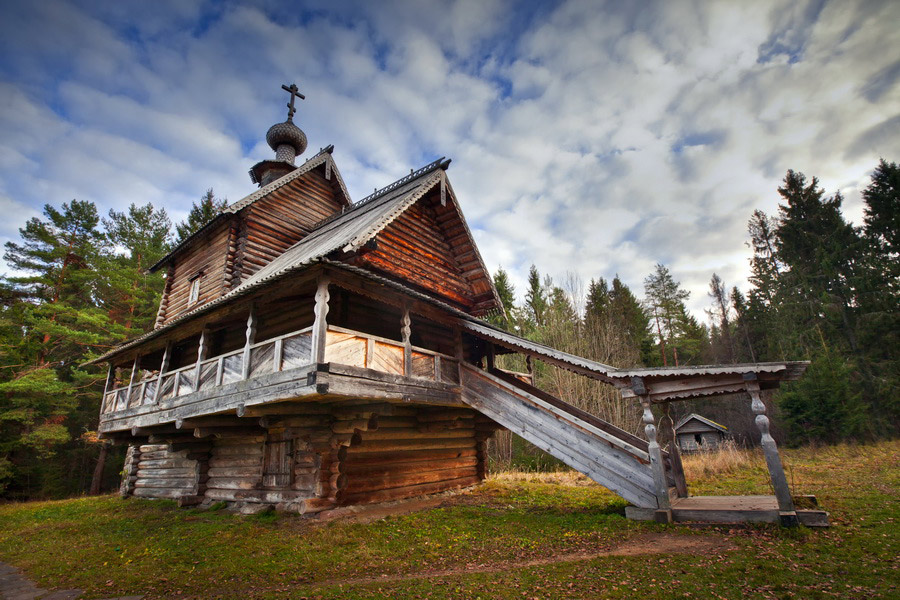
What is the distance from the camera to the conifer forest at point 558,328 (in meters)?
22.9

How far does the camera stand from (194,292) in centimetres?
1800

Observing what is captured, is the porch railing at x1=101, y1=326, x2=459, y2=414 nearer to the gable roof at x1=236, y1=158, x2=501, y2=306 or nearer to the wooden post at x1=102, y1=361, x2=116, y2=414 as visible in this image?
the gable roof at x1=236, y1=158, x2=501, y2=306

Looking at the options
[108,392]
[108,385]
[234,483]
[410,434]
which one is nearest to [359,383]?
[410,434]

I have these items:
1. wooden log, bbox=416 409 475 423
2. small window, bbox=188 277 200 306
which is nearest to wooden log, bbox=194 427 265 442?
wooden log, bbox=416 409 475 423

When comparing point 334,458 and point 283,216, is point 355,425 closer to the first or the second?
point 334,458

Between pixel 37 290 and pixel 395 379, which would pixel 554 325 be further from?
pixel 37 290

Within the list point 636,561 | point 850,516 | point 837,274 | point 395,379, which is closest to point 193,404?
point 395,379

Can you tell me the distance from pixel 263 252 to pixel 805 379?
3109 centimetres

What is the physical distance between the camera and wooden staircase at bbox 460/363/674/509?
28.4 feet

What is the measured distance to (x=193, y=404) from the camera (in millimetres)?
10609

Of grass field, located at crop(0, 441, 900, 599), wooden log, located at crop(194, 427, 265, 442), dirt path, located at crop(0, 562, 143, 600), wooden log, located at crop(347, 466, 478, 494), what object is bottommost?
dirt path, located at crop(0, 562, 143, 600)

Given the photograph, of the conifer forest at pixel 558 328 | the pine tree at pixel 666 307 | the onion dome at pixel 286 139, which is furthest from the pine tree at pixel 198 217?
the pine tree at pixel 666 307

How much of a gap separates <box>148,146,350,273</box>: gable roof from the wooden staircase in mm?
11267

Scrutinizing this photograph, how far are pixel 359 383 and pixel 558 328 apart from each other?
876 inches
